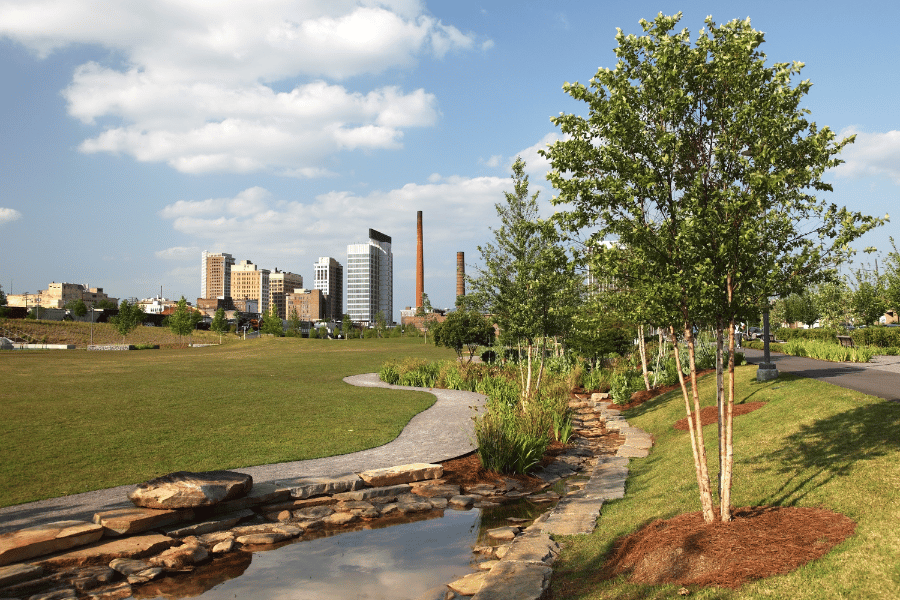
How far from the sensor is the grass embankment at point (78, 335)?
252 ft

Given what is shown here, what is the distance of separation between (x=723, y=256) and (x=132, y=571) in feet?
24.2

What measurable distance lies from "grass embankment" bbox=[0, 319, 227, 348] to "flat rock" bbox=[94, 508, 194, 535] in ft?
248

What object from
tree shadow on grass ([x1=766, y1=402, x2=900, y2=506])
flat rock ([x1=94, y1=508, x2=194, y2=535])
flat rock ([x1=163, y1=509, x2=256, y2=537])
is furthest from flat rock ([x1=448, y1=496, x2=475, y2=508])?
tree shadow on grass ([x1=766, y1=402, x2=900, y2=506])

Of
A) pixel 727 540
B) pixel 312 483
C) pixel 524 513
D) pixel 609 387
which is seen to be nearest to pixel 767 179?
pixel 727 540

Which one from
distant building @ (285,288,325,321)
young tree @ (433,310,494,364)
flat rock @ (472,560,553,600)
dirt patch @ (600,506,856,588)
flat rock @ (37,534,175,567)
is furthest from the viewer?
distant building @ (285,288,325,321)

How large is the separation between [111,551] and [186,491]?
1.23m

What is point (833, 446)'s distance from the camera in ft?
27.1

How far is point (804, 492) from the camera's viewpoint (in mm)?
6777

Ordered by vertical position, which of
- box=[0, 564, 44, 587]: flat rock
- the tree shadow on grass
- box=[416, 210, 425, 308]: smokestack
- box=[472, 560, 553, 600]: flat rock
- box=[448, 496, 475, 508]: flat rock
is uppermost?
box=[416, 210, 425, 308]: smokestack

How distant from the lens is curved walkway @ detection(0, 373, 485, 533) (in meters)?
7.77

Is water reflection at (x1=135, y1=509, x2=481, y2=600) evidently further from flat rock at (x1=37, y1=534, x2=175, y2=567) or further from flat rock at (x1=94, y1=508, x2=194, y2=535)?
flat rock at (x1=94, y1=508, x2=194, y2=535)

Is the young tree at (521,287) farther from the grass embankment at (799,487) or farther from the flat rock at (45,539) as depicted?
the flat rock at (45,539)

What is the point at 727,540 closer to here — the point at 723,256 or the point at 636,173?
the point at 723,256

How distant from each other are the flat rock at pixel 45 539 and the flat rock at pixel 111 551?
102 millimetres
